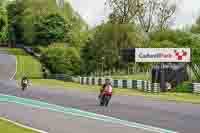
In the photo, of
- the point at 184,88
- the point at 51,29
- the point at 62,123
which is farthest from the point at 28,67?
the point at 62,123

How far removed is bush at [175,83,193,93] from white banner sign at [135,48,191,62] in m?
3.46

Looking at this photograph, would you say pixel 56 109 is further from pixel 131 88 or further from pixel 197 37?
pixel 197 37

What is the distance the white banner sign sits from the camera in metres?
45.8

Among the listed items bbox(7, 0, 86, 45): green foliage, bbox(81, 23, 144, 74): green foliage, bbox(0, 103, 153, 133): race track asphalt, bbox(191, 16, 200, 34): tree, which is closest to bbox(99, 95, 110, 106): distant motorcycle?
bbox(0, 103, 153, 133): race track asphalt

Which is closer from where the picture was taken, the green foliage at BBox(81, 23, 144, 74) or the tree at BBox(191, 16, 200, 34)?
the green foliage at BBox(81, 23, 144, 74)

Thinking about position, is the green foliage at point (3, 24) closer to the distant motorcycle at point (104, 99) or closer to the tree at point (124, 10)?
the distant motorcycle at point (104, 99)

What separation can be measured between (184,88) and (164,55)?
5144 mm

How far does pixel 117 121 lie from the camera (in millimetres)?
18359

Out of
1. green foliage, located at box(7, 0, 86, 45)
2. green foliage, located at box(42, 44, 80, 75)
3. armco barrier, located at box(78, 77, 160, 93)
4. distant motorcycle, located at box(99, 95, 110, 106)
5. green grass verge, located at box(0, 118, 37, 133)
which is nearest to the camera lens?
green grass verge, located at box(0, 118, 37, 133)

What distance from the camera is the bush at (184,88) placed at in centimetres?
4159

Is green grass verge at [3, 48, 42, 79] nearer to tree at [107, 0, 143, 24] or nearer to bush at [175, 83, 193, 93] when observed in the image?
tree at [107, 0, 143, 24]

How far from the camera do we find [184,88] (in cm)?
4238

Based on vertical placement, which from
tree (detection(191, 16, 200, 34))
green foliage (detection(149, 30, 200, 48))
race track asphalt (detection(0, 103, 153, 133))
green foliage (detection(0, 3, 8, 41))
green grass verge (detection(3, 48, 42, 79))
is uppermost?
tree (detection(191, 16, 200, 34))

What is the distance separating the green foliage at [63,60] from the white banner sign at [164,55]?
31.5 meters
